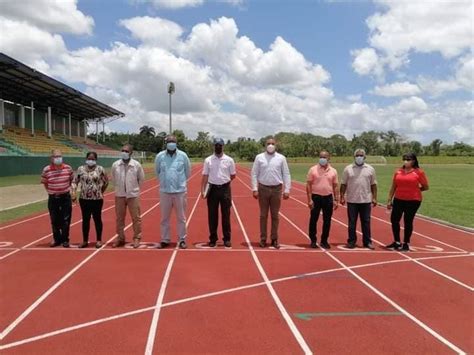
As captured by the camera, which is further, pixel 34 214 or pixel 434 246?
pixel 34 214

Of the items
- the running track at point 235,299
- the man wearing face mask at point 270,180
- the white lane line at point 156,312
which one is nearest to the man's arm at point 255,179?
the man wearing face mask at point 270,180

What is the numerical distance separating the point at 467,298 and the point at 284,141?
4683 inches

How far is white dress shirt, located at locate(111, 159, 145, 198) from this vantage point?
312 inches

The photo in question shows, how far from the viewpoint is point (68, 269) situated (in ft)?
20.8

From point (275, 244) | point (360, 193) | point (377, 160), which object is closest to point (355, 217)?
point (360, 193)

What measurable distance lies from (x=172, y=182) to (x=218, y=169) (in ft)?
2.71

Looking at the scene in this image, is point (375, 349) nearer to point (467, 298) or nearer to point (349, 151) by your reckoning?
point (467, 298)

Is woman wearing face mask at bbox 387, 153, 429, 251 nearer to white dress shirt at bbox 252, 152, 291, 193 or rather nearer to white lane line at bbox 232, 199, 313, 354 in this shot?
white dress shirt at bbox 252, 152, 291, 193

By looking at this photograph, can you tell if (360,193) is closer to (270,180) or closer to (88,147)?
(270,180)

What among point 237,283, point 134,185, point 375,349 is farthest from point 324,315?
point 134,185

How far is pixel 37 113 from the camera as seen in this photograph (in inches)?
1849

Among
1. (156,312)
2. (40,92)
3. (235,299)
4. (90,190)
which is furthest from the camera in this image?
(40,92)

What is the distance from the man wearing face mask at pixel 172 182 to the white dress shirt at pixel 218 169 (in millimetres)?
382

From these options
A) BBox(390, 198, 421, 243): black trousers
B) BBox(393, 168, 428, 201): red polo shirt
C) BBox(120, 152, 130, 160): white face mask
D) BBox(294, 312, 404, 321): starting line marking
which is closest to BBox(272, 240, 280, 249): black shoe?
BBox(390, 198, 421, 243): black trousers
